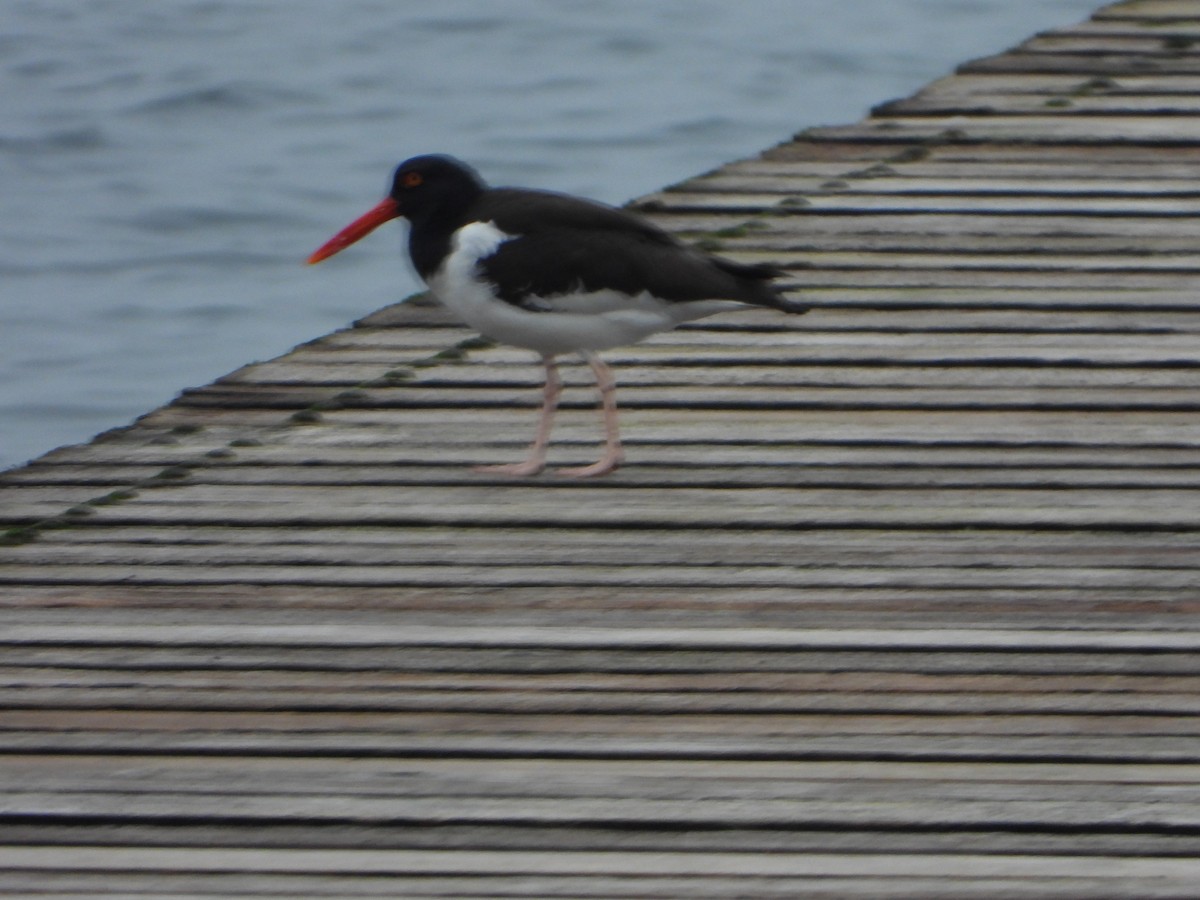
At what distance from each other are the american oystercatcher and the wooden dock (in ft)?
0.81

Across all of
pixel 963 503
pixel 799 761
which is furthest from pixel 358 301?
pixel 799 761

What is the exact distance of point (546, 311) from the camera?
579 cm

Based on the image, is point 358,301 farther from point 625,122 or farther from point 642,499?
point 642,499

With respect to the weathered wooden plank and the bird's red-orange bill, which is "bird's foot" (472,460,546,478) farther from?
the weathered wooden plank

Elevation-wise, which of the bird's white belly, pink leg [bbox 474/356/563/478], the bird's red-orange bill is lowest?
pink leg [bbox 474/356/563/478]

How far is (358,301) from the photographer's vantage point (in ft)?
49.4

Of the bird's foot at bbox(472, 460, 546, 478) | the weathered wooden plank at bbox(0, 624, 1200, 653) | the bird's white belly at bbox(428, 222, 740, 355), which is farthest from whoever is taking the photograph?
the bird's white belly at bbox(428, 222, 740, 355)

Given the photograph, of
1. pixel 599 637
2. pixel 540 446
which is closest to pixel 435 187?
pixel 540 446

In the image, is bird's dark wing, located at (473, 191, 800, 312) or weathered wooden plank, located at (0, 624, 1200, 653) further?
bird's dark wing, located at (473, 191, 800, 312)

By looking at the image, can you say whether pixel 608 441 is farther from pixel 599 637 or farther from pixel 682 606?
pixel 599 637

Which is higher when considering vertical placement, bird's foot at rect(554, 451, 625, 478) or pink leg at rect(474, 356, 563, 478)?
pink leg at rect(474, 356, 563, 478)

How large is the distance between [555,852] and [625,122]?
15.5 meters

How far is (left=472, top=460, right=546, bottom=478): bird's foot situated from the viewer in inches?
223

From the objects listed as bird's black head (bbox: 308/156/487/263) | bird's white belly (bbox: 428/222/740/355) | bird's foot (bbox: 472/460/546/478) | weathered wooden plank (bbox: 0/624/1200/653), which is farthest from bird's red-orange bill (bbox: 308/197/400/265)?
weathered wooden plank (bbox: 0/624/1200/653)
